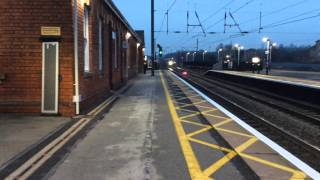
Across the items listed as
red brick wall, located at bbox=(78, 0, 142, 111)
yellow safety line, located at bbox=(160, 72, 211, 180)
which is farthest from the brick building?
yellow safety line, located at bbox=(160, 72, 211, 180)

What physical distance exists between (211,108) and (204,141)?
25.5ft

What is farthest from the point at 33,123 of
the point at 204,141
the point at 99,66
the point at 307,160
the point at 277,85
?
the point at 277,85

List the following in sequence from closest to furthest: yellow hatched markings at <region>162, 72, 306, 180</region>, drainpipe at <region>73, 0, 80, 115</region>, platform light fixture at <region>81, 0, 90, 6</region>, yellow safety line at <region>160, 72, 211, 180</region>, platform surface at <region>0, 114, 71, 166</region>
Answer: yellow safety line at <region>160, 72, 211, 180</region> < yellow hatched markings at <region>162, 72, 306, 180</region> < platform surface at <region>0, 114, 71, 166</region> < drainpipe at <region>73, 0, 80, 115</region> < platform light fixture at <region>81, 0, 90, 6</region>

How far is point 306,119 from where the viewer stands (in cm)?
1861

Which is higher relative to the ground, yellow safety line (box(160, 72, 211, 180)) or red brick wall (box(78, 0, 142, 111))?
red brick wall (box(78, 0, 142, 111))

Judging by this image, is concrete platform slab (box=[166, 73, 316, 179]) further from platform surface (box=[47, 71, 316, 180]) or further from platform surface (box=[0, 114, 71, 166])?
A: platform surface (box=[0, 114, 71, 166])

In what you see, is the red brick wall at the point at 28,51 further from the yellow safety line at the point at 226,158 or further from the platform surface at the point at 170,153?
the yellow safety line at the point at 226,158

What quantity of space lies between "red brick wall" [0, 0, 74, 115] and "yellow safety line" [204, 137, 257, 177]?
19.0 ft

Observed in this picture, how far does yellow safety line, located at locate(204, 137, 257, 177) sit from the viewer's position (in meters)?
8.32

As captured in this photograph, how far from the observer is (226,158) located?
9.39 metres

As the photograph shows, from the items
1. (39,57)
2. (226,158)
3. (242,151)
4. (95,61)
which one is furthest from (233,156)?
(95,61)

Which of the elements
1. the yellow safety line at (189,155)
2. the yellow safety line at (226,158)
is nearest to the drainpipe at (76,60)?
the yellow safety line at (189,155)

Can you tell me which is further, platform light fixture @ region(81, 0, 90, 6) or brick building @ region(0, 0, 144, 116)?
platform light fixture @ region(81, 0, 90, 6)

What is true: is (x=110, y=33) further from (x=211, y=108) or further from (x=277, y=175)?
(x=277, y=175)
